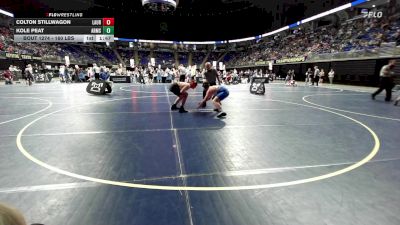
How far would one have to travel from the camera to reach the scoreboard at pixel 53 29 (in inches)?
760

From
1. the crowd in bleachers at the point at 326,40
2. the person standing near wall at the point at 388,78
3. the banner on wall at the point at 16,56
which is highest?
the crowd in bleachers at the point at 326,40

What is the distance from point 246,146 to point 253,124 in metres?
2.01

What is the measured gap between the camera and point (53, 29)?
19625 millimetres

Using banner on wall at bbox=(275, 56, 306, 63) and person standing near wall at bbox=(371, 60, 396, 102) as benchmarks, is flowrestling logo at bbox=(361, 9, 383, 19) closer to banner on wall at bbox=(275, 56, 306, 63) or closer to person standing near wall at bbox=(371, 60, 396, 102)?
banner on wall at bbox=(275, 56, 306, 63)

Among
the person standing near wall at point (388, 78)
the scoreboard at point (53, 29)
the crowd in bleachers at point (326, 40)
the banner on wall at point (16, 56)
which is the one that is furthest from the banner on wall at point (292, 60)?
the banner on wall at point (16, 56)

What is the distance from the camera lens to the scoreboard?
19.3m

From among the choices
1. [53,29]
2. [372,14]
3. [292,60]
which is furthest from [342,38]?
[53,29]

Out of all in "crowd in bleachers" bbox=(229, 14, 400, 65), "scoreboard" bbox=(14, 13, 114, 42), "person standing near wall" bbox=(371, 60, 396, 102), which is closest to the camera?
"person standing near wall" bbox=(371, 60, 396, 102)

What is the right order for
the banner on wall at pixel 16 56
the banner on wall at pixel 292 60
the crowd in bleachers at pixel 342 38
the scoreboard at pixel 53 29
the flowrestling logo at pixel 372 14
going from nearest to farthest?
1. the scoreboard at pixel 53 29
2. the crowd in bleachers at pixel 342 38
3. the flowrestling logo at pixel 372 14
4. the banner on wall at pixel 16 56
5. the banner on wall at pixel 292 60

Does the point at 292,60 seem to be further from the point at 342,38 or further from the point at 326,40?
the point at 342,38

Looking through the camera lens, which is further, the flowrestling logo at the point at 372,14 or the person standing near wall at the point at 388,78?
the flowrestling logo at the point at 372,14

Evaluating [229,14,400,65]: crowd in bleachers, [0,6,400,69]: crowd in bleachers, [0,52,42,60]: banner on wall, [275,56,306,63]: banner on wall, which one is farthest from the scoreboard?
Answer: [275,56,306,63]: banner on wall

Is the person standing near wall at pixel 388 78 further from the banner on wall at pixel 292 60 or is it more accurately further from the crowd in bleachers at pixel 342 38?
the banner on wall at pixel 292 60

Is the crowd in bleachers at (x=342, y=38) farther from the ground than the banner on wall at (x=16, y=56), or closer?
farther from the ground
